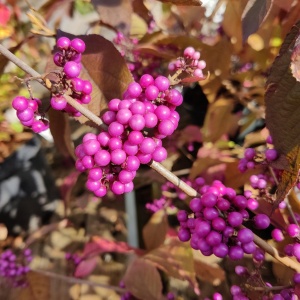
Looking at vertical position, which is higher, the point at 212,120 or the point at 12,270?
the point at 212,120

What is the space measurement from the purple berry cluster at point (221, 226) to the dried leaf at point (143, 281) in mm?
256

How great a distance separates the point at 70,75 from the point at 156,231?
0.41 m

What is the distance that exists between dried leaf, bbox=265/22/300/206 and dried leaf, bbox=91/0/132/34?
0.27 meters

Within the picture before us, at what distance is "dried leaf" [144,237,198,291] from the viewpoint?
0.52 meters

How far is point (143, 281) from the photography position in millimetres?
576

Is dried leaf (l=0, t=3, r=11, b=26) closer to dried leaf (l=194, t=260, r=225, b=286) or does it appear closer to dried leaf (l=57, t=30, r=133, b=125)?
dried leaf (l=57, t=30, r=133, b=125)

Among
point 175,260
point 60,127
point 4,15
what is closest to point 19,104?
point 60,127

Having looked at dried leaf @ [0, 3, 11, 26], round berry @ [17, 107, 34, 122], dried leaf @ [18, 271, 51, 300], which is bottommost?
dried leaf @ [18, 271, 51, 300]

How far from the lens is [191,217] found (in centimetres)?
39

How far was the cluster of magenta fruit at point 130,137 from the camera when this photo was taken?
285 mm

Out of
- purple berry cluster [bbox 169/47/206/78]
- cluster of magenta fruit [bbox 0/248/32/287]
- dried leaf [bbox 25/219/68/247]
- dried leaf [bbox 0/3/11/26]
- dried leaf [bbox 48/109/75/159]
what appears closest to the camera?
purple berry cluster [bbox 169/47/206/78]

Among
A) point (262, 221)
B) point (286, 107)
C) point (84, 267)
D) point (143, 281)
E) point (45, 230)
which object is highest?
point (286, 107)

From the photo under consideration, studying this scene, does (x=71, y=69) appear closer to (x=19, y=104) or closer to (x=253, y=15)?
(x=19, y=104)

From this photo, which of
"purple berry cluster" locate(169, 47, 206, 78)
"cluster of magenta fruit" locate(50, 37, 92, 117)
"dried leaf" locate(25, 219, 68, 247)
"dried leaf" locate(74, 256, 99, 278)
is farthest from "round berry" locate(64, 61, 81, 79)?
"dried leaf" locate(25, 219, 68, 247)
